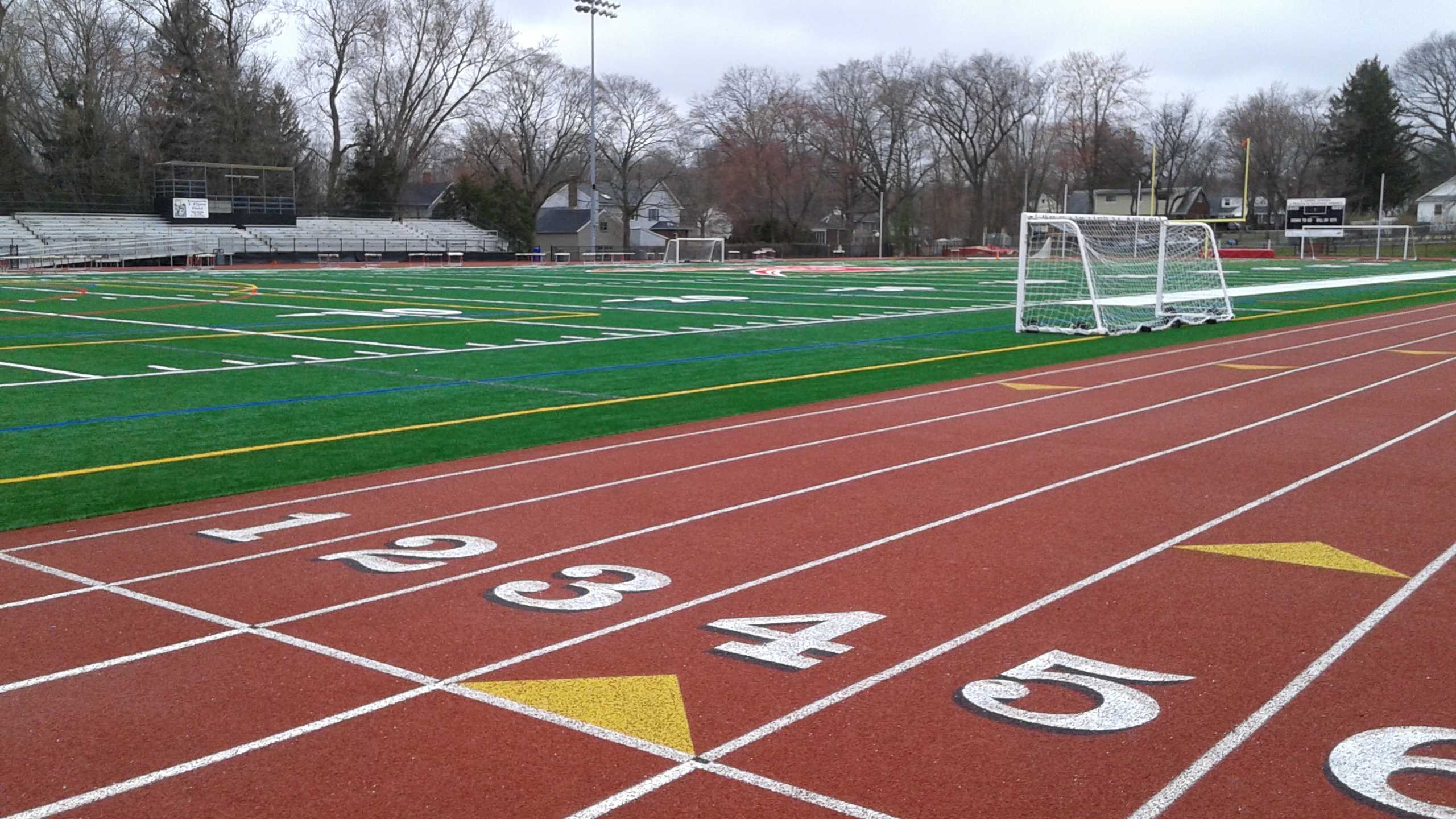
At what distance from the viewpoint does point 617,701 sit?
513 cm

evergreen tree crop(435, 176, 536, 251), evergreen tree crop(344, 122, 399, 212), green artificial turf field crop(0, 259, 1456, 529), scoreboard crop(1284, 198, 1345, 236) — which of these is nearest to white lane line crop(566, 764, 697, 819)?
green artificial turf field crop(0, 259, 1456, 529)

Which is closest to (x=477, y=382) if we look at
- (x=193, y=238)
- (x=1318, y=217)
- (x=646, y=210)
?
(x=193, y=238)

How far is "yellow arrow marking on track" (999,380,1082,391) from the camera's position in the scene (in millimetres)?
14828

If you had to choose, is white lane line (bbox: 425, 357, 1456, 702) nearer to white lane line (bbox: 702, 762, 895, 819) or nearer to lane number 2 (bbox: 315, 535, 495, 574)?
white lane line (bbox: 702, 762, 895, 819)

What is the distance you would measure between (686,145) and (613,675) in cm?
9092

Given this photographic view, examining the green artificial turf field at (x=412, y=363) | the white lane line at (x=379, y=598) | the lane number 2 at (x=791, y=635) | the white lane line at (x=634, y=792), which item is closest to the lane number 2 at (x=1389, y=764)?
the lane number 2 at (x=791, y=635)

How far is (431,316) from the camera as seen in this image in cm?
2498

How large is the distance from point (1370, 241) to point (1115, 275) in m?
67.7

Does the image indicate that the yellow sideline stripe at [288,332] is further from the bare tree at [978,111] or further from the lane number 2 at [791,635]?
the bare tree at [978,111]

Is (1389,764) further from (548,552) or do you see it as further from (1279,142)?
(1279,142)

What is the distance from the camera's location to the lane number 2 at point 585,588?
6449mm

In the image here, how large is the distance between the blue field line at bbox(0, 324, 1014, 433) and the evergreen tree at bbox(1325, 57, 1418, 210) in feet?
288

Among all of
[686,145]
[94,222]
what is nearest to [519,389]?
[94,222]

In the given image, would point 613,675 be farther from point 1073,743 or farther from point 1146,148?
point 1146,148
